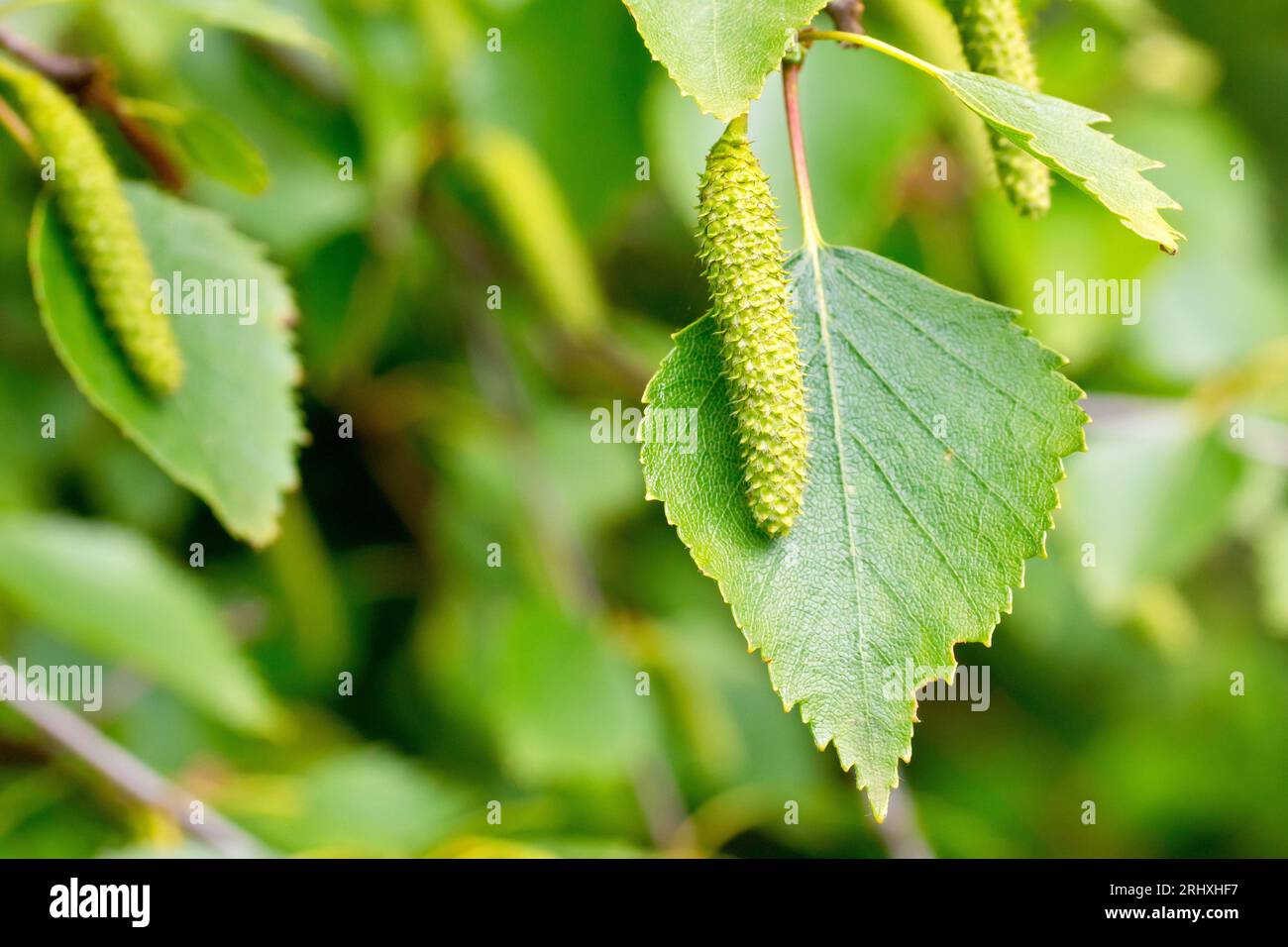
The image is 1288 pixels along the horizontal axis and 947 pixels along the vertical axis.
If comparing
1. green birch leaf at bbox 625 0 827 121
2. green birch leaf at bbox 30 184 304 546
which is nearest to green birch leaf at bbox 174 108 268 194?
green birch leaf at bbox 30 184 304 546

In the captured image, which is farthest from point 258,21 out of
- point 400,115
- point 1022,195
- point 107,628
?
point 107,628

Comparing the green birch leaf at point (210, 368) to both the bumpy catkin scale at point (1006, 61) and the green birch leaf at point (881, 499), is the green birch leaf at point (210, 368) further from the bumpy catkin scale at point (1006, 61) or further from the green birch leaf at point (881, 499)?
the bumpy catkin scale at point (1006, 61)

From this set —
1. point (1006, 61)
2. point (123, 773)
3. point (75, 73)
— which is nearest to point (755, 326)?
point (1006, 61)

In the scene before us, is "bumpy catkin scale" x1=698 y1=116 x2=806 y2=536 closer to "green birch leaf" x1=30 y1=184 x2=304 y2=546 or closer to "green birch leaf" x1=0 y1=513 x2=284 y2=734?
"green birch leaf" x1=30 y1=184 x2=304 y2=546

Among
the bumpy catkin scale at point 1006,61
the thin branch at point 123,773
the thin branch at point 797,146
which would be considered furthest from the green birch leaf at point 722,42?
the thin branch at point 123,773

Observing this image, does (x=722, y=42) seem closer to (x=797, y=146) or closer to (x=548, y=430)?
(x=797, y=146)

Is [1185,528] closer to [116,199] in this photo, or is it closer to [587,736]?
[587,736]
